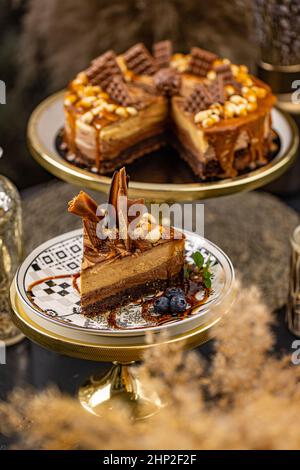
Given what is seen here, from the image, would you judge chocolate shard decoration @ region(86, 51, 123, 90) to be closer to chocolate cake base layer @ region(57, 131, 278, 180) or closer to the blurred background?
chocolate cake base layer @ region(57, 131, 278, 180)

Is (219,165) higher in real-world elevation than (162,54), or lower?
lower

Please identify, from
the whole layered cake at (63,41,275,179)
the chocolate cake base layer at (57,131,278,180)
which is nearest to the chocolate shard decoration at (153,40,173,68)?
the whole layered cake at (63,41,275,179)

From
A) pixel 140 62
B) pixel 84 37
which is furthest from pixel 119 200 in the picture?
pixel 84 37

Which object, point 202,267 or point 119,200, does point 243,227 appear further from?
point 119,200

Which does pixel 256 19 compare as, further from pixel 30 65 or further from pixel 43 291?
pixel 43 291

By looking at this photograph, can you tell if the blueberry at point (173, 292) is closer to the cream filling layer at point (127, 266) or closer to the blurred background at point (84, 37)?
the cream filling layer at point (127, 266)

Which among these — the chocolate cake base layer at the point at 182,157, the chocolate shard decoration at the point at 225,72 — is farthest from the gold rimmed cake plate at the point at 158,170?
the chocolate shard decoration at the point at 225,72
